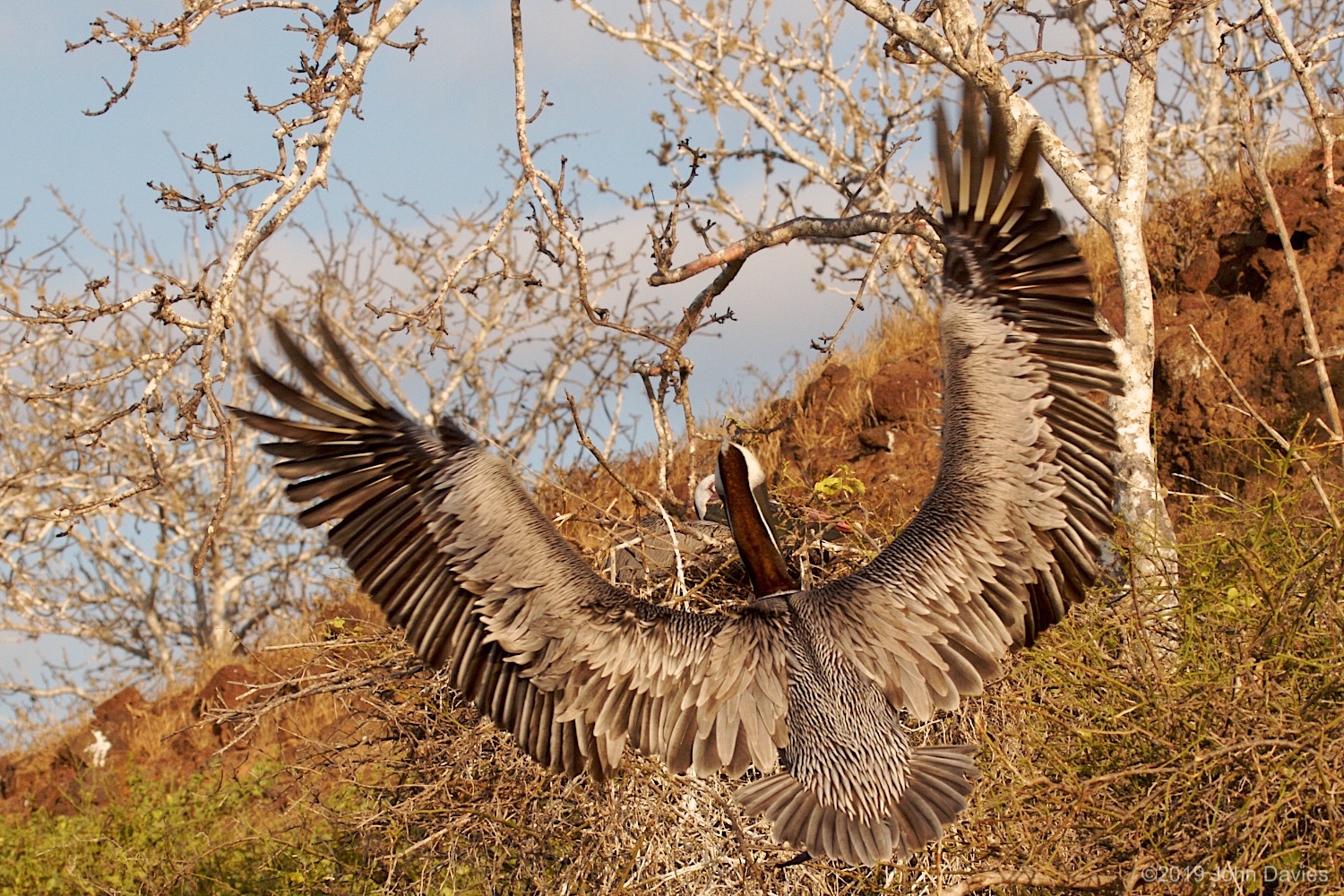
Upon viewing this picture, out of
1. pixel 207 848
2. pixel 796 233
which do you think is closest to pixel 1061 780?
pixel 796 233

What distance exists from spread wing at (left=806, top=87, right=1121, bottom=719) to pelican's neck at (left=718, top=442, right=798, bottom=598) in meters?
Result: 0.21

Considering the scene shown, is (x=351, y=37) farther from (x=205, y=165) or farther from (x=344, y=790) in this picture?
(x=344, y=790)

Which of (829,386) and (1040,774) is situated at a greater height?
(829,386)

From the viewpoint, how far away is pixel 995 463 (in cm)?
442

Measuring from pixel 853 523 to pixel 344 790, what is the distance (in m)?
3.00

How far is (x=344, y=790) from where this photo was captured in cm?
651

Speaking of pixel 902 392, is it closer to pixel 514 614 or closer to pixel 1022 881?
pixel 514 614

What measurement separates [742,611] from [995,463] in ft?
3.25

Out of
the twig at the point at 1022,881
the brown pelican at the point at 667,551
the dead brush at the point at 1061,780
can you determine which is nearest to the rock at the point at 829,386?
the brown pelican at the point at 667,551

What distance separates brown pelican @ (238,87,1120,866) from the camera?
4.12 metres

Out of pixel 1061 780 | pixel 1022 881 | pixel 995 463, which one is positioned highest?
pixel 995 463

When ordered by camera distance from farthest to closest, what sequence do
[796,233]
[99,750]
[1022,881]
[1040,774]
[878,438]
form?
[99,750] < [878,438] < [796,233] < [1040,774] < [1022,881]

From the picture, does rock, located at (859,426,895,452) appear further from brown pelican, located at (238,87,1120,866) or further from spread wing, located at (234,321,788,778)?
spread wing, located at (234,321,788,778)

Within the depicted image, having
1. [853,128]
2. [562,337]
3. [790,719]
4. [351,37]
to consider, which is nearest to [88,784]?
[562,337]
